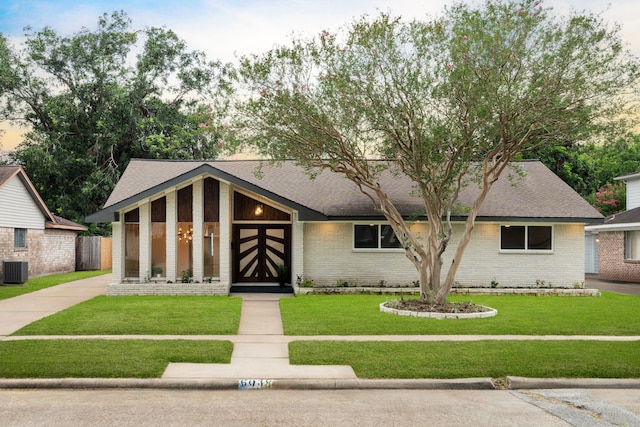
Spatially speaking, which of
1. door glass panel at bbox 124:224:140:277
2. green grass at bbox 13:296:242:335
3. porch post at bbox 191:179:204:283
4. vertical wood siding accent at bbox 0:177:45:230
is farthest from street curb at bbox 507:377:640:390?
vertical wood siding accent at bbox 0:177:45:230

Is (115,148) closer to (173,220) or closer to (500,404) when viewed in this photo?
(173,220)

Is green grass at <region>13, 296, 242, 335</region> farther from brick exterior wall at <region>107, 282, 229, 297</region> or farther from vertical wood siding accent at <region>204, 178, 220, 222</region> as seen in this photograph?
vertical wood siding accent at <region>204, 178, 220, 222</region>

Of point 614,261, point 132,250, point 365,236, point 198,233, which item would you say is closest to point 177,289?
point 198,233

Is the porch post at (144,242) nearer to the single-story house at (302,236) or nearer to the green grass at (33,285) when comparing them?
the single-story house at (302,236)

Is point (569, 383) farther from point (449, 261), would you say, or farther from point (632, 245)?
point (632, 245)

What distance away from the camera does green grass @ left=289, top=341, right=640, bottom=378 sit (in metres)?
10.2

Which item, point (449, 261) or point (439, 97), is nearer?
point (439, 97)

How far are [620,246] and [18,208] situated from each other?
28.3 m

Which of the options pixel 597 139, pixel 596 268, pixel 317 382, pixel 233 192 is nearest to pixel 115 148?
pixel 233 192

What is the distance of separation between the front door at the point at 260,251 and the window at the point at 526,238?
26.1 ft

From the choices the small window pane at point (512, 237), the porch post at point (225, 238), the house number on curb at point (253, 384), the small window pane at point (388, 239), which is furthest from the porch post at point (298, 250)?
the house number on curb at point (253, 384)

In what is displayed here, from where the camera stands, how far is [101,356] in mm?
10852

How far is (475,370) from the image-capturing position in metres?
10.2

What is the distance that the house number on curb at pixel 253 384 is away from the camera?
31.2 ft
